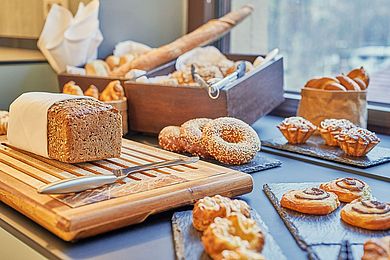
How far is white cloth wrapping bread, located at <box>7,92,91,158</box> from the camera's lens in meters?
0.87

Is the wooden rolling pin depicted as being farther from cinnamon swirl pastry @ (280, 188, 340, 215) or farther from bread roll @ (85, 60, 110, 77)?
cinnamon swirl pastry @ (280, 188, 340, 215)

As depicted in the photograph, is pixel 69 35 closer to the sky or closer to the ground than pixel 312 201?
closer to the sky

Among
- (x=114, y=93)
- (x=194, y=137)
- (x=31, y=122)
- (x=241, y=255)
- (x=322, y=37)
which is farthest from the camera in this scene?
(x=322, y=37)

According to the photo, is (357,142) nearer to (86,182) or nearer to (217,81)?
(217,81)

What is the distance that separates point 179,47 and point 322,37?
1.33 ft

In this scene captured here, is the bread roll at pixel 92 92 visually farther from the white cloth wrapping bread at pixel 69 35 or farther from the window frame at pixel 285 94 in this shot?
the window frame at pixel 285 94

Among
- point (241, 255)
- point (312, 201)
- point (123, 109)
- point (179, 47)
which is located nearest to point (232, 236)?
point (241, 255)

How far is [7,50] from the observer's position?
1.59m

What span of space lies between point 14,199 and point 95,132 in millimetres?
188

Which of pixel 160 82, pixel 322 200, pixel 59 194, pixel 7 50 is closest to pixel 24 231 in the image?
pixel 59 194

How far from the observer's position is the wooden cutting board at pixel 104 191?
646mm

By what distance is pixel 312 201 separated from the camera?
717mm

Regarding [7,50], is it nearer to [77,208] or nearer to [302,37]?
[302,37]

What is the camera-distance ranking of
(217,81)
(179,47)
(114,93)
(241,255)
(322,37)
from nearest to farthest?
1. (241,255)
2. (217,81)
3. (114,93)
4. (179,47)
5. (322,37)
